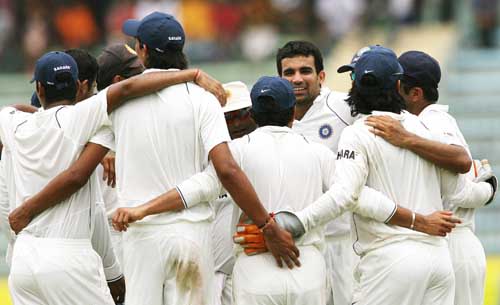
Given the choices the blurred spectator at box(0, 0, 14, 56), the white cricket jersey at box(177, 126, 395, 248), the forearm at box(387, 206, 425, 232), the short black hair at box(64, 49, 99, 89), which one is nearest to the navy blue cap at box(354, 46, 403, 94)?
the white cricket jersey at box(177, 126, 395, 248)

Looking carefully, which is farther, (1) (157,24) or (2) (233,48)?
(2) (233,48)

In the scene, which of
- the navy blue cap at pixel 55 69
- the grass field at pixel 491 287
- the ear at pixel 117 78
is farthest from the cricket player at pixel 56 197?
the grass field at pixel 491 287

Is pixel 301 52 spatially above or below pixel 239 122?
above

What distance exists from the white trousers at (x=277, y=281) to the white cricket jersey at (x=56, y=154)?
0.95m

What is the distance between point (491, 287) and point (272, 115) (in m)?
6.18

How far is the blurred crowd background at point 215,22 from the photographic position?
64.4 feet

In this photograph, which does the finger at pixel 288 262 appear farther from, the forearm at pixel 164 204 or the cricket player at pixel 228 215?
the cricket player at pixel 228 215

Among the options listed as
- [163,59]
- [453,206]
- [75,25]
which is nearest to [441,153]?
[453,206]

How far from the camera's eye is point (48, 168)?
7355 mm

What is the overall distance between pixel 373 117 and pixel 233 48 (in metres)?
12.4

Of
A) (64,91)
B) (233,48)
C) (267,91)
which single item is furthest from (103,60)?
(233,48)

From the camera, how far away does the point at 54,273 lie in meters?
7.33

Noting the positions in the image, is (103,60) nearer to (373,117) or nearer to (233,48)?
(373,117)

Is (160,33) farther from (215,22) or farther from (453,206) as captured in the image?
(215,22)
